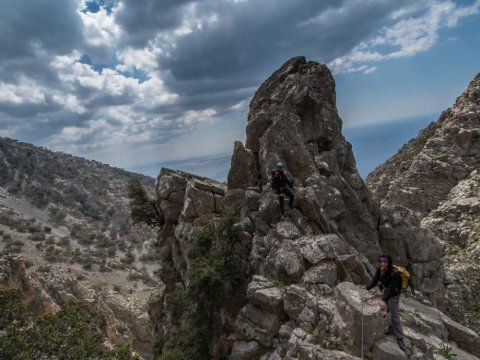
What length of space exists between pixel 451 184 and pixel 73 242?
91.7m

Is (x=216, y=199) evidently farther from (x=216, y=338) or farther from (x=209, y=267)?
(x=216, y=338)

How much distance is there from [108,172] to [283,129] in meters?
160

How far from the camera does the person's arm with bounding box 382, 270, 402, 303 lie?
13445 millimetres

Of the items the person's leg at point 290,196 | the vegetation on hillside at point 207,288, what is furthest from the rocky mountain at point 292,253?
the person's leg at point 290,196

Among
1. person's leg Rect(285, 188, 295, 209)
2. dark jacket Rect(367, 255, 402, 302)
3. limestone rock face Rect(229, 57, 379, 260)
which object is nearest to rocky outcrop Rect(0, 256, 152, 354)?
person's leg Rect(285, 188, 295, 209)

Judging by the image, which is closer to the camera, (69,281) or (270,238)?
(270,238)

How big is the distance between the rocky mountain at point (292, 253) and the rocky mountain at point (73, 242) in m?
14.0

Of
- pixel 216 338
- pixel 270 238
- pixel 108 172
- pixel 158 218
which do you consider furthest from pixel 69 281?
pixel 108 172

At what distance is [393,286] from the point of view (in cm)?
1355

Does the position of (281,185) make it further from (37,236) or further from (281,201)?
(37,236)

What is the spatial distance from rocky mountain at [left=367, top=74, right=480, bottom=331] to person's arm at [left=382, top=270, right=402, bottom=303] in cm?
3056

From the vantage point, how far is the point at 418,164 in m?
63.5

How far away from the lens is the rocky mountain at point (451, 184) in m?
45.7

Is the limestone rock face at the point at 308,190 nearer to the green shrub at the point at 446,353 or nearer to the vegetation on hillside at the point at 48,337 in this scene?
the green shrub at the point at 446,353
